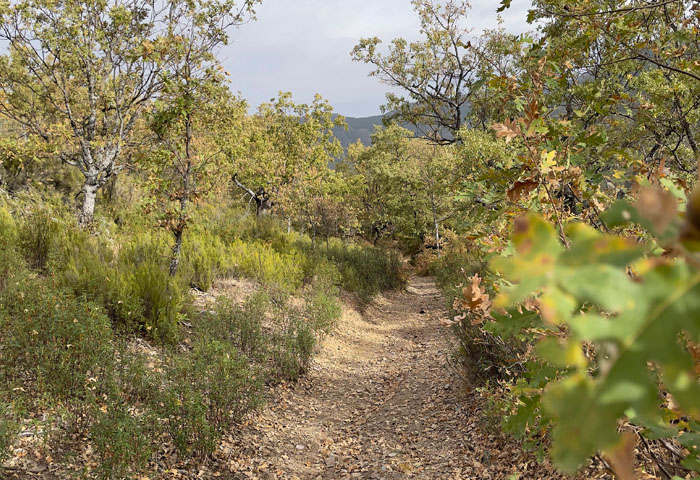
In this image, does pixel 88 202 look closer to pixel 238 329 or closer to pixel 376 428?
pixel 238 329

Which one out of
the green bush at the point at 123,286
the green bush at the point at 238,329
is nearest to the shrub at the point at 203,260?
the green bush at the point at 123,286

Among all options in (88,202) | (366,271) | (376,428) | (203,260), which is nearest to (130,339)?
(203,260)

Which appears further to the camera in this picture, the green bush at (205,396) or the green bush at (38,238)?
the green bush at (38,238)

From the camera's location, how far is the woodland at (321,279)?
0.38 m

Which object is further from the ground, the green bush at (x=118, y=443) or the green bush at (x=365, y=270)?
the green bush at (x=118, y=443)

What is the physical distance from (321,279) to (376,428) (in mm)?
4805

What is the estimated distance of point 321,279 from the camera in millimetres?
9297

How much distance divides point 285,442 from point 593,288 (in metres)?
4.66

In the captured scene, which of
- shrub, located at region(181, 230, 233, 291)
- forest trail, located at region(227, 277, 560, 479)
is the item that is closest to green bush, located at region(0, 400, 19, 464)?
forest trail, located at region(227, 277, 560, 479)

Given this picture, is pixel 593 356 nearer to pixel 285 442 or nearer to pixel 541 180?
pixel 541 180

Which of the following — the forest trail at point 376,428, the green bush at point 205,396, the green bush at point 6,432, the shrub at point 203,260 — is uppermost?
the shrub at point 203,260

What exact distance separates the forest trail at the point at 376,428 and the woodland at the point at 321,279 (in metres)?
0.07

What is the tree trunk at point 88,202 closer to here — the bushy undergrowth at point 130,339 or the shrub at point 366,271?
the bushy undergrowth at point 130,339

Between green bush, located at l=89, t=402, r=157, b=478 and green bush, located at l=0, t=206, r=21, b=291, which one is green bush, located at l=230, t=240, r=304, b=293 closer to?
green bush, located at l=0, t=206, r=21, b=291
